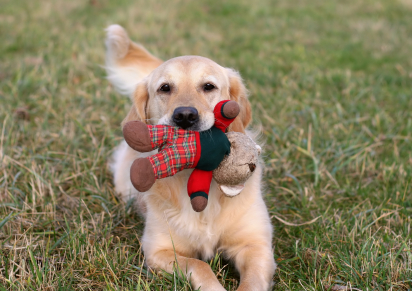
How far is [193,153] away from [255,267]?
69 cm

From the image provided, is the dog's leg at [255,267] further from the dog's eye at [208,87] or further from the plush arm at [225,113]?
the dog's eye at [208,87]

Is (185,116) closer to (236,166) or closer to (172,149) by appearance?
(172,149)

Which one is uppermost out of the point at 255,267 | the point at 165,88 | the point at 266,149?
the point at 165,88

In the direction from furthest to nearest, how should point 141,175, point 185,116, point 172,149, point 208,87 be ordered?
point 208,87 → point 185,116 → point 172,149 → point 141,175

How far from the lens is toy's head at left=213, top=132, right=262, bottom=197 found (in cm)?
189

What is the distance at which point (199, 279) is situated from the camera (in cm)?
192

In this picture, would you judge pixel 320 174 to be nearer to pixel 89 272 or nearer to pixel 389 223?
pixel 389 223

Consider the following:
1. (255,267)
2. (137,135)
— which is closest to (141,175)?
(137,135)

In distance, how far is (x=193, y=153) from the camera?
6.05 feet

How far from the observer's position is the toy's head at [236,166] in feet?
6.19

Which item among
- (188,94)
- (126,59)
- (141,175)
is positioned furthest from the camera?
(126,59)

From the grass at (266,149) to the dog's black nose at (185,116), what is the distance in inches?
28.9

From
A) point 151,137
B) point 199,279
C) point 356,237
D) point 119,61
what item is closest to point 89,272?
point 199,279

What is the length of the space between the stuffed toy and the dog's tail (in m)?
1.86
